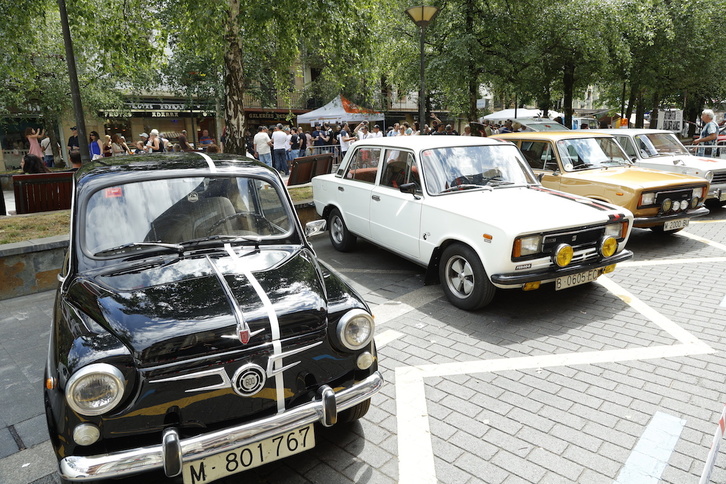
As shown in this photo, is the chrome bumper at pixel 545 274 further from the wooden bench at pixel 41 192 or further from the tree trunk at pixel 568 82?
the tree trunk at pixel 568 82

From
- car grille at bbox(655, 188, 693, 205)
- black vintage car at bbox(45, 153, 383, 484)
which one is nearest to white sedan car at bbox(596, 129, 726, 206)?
car grille at bbox(655, 188, 693, 205)

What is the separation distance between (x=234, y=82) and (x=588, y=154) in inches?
264

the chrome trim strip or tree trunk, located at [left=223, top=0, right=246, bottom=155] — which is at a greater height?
tree trunk, located at [left=223, top=0, right=246, bottom=155]

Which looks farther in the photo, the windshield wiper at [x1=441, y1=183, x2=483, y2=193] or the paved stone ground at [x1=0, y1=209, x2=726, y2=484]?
the windshield wiper at [x1=441, y1=183, x2=483, y2=193]

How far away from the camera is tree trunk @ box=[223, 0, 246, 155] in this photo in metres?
9.38

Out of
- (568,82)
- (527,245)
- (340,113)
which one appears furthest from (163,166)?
(340,113)

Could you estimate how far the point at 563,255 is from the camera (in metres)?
4.88

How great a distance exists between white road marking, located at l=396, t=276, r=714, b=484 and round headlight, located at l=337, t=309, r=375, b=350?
2.65ft

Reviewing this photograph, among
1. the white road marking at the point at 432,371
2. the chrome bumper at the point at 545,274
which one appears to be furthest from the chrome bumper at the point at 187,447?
the chrome bumper at the point at 545,274

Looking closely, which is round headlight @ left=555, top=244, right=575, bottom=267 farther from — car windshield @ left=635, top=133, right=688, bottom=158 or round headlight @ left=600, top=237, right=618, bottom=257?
car windshield @ left=635, top=133, right=688, bottom=158

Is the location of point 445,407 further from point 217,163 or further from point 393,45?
point 393,45

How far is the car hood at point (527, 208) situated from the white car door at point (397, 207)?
449 mm

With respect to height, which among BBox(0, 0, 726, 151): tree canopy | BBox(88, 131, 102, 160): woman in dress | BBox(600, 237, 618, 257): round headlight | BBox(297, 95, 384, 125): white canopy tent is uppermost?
BBox(0, 0, 726, 151): tree canopy

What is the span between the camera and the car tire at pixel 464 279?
5.03 m
